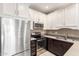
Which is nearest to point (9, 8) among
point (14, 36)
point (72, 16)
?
point (14, 36)

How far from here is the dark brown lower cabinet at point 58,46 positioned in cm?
249

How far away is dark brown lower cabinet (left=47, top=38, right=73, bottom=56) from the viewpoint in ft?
8.18

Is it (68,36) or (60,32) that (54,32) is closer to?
(60,32)

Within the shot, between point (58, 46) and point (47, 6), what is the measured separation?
141 cm

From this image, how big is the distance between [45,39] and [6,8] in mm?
2154

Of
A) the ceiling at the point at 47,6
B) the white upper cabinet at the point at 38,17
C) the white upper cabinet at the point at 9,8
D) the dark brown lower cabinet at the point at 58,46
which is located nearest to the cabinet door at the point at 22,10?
the white upper cabinet at the point at 9,8

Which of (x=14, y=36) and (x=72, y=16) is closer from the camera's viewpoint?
(x=14, y=36)

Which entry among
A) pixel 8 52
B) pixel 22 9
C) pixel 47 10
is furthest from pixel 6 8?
pixel 47 10

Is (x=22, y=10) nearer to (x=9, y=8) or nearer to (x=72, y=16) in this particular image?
(x=9, y=8)

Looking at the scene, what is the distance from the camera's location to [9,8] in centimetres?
167

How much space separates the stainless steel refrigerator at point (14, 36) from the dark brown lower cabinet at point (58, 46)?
117 centimetres

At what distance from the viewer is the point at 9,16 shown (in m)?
1.57

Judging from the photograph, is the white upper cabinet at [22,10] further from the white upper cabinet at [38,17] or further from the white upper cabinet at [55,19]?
the white upper cabinet at [55,19]

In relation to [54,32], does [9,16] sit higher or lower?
higher
